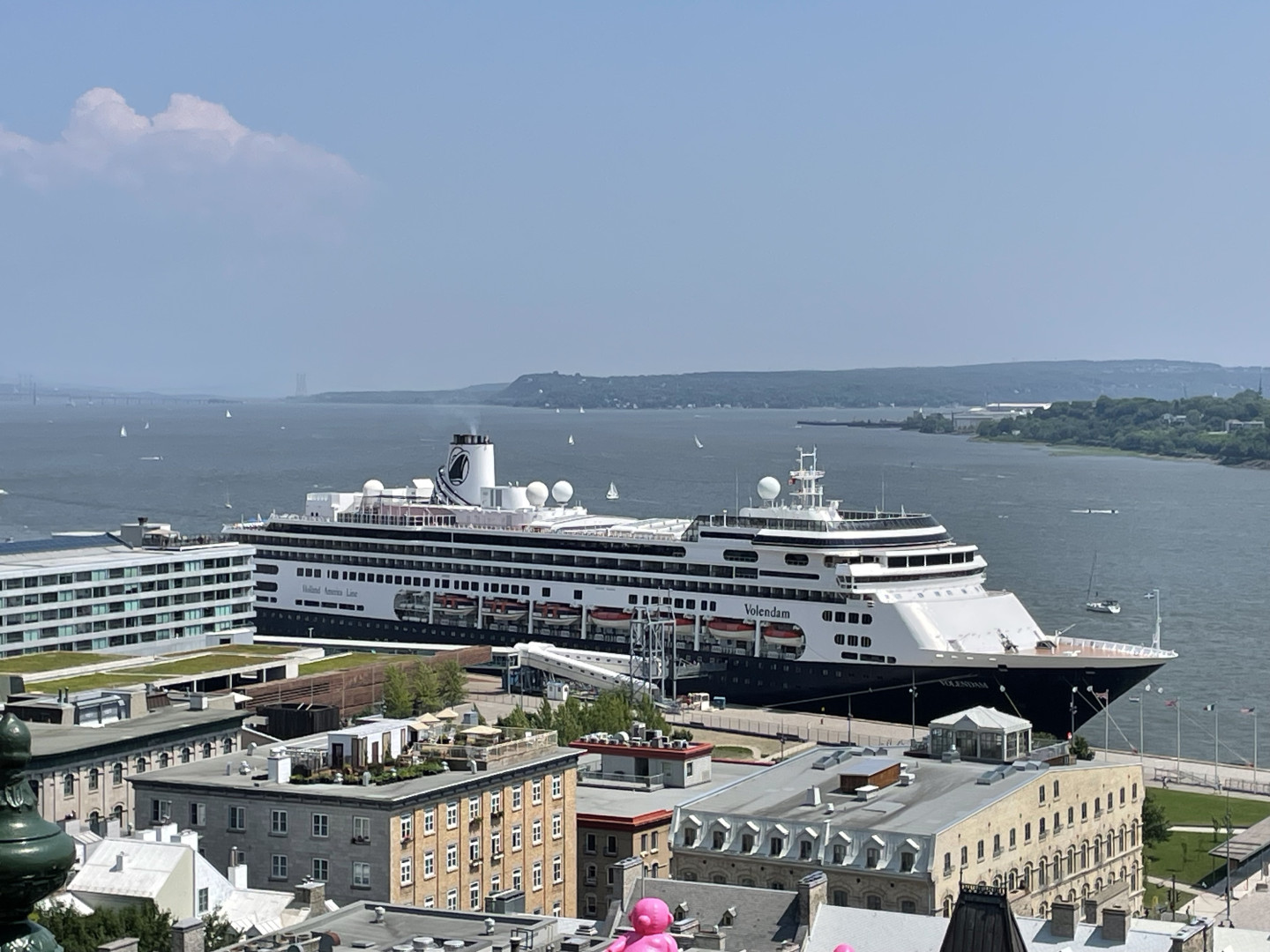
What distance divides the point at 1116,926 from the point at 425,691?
3629cm

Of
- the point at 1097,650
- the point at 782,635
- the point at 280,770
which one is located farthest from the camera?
the point at 782,635

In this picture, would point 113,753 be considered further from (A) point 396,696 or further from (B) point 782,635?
(B) point 782,635

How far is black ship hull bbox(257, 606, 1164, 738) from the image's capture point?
216ft

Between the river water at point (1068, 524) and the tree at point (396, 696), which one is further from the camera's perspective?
the river water at point (1068, 524)

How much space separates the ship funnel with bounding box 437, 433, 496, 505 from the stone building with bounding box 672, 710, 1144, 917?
47797 millimetres

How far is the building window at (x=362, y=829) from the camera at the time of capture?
3438cm

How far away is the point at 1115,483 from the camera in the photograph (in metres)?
196

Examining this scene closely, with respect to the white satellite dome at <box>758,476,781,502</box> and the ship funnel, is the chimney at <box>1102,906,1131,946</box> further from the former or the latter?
the ship funnel

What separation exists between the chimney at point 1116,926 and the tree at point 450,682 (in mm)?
37711

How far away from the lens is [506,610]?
7975cm

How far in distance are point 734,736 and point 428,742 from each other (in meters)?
23.1

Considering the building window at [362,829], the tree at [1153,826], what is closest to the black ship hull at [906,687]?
the tree at [1153,826]

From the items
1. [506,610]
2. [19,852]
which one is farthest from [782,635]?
[19,852]

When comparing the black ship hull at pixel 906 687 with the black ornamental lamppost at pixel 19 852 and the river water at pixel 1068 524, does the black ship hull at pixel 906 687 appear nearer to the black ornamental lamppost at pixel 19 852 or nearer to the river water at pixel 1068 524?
the river water at pixel 1068 524
